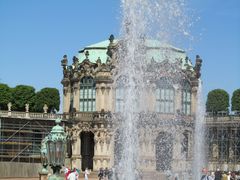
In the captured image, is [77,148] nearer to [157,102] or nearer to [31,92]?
[157,102]

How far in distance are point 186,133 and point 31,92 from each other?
29534mm

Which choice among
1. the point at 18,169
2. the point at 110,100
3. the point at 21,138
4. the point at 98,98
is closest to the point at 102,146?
the point at 110,100

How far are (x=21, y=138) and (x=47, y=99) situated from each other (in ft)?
66.8

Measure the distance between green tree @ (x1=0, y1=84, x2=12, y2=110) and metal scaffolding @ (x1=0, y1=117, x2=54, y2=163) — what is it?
1658 cm

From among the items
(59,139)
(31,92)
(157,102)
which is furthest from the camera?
(31,92)

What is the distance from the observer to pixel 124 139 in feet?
110

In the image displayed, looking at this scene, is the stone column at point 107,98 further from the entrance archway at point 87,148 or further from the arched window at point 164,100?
the arched window at point 164,100

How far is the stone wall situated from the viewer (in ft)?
213

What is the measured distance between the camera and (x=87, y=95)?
75.7 metres

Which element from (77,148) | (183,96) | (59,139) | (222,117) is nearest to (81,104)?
(77,148)

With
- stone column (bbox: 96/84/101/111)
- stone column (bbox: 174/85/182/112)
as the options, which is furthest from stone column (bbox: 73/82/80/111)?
stone column (bbox: 174/85/182/112)

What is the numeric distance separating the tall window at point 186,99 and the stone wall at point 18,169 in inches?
745

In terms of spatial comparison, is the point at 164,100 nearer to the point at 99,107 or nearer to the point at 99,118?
the point at 99,107

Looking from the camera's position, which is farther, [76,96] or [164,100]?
[76,96]
